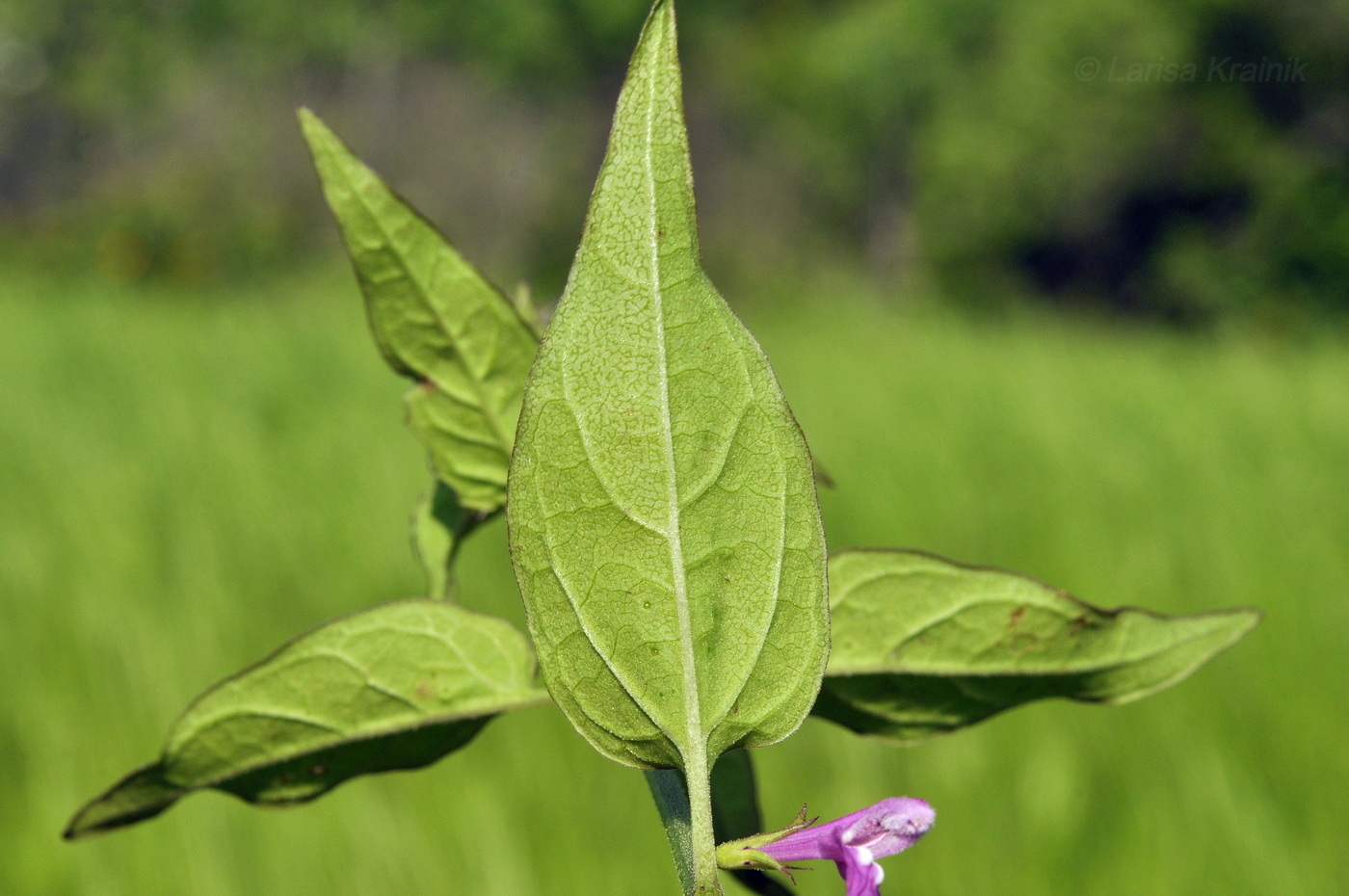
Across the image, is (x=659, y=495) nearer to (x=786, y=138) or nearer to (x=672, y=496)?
(x=672, y=496)

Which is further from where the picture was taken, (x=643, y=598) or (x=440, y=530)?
(x=440, y=530)

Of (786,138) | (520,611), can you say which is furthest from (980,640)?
(786,138)

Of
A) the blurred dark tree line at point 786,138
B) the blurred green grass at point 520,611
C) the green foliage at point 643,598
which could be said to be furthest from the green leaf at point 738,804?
the blurred dark tree line at point 786,138

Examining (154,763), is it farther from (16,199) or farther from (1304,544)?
(16,199)

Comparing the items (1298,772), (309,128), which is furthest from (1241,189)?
(309,128)

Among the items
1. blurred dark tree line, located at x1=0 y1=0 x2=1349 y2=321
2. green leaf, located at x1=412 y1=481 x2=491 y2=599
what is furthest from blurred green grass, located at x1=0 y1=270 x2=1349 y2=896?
blurred dark tree line, located at x1=0 y1=0 x2=1349 y2=321

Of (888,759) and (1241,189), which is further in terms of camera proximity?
(1241,189)
